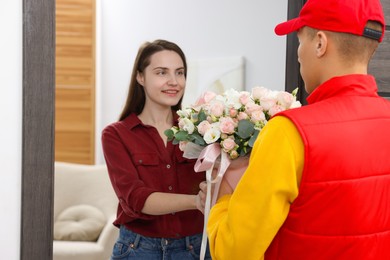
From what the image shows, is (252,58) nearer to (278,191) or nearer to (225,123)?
(225,123)

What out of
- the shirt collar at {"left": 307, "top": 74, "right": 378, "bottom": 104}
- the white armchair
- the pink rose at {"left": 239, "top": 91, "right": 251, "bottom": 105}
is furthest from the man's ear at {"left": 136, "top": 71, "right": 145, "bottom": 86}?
the white armchair

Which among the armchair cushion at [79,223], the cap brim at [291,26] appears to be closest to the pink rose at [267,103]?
the cap brim at [291,26]

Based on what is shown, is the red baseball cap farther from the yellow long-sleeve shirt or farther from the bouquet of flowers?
the bouquet of flowers

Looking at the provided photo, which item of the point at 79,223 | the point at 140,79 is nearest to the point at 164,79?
the point at 140,79

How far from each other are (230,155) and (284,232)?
0.41 meters

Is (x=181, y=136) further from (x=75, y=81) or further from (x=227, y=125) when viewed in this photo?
(x=75, y=81)

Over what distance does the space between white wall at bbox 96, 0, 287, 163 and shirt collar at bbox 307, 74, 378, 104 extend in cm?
305

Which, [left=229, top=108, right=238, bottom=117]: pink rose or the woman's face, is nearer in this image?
[left=229, top=108, right=238, bottom=117]: pink rose

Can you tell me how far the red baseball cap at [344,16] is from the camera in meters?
1.23

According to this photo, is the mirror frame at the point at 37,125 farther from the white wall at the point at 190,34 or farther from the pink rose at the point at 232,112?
the white wall at the point at 190,34

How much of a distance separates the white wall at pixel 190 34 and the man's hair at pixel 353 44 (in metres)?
3.05

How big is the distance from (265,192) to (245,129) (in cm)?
45

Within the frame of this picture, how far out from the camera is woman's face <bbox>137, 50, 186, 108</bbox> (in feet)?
6.99

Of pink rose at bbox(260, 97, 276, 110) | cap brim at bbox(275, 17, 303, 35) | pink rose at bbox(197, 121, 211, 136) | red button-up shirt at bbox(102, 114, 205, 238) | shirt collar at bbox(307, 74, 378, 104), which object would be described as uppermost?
cap brim at bbox(275, 17, 303, 35)
